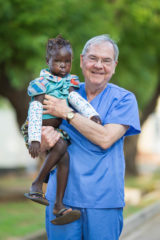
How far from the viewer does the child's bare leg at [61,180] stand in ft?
8.92

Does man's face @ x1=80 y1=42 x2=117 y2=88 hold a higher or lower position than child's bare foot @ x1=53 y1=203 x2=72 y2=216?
higher

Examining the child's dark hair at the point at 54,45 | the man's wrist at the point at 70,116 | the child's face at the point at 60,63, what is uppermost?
the child's dark hair at the point at 54,45

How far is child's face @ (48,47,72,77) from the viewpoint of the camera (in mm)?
2840

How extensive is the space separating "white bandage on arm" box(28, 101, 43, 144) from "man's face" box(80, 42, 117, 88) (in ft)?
1.23

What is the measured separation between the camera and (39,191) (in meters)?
2.78

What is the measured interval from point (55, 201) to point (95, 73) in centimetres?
86

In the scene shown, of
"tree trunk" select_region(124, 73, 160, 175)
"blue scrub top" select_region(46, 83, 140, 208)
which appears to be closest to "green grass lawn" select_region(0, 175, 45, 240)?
"blue scrub top" select_region(46, 83, 140, 208)

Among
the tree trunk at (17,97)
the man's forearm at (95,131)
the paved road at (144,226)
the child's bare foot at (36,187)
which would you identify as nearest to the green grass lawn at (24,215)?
the paved road at (144,226)

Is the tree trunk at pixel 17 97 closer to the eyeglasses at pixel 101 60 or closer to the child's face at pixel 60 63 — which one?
the child's face at pixel 60 63

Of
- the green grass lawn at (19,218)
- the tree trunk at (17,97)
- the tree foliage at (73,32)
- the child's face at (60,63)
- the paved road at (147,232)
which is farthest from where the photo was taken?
the tree trunk at (17,97)

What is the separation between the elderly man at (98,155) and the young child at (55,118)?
0.17ft

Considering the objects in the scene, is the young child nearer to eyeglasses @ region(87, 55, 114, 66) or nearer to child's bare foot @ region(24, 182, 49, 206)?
child's bare foot @ region(24, 182, 49, 206)

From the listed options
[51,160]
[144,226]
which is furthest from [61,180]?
[144,226]

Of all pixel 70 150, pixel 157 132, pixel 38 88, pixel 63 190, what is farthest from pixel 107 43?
pixel 157 132
